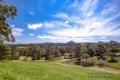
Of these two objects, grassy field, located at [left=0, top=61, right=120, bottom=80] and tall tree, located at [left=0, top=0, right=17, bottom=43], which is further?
tall tree, located at [left=0, top=0, right=17, bottom=43]

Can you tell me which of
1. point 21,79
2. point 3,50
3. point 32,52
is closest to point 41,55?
point 32,52

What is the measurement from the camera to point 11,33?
37.6 meters

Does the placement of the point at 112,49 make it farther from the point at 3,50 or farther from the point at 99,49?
the point at 3,50

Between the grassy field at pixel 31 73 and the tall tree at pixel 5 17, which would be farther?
the tall tree at pixel 5 17

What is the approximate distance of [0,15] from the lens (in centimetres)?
3684

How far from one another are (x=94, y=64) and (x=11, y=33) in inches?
3820

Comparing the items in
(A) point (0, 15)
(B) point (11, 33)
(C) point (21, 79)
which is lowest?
(C) point (21, 79)

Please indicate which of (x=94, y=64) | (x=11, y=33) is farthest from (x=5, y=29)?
(x=94, y=64)

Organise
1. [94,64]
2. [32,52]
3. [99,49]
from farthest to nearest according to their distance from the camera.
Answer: [99,49] → [32,52] → [94,64]

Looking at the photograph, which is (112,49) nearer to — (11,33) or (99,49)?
(99,49)

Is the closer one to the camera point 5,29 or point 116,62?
point 5,29

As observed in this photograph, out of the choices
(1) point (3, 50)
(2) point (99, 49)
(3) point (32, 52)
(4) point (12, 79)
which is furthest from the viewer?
(2) point (99, 49)

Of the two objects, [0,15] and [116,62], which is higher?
[0,15]

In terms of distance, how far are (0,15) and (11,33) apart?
3650mm
